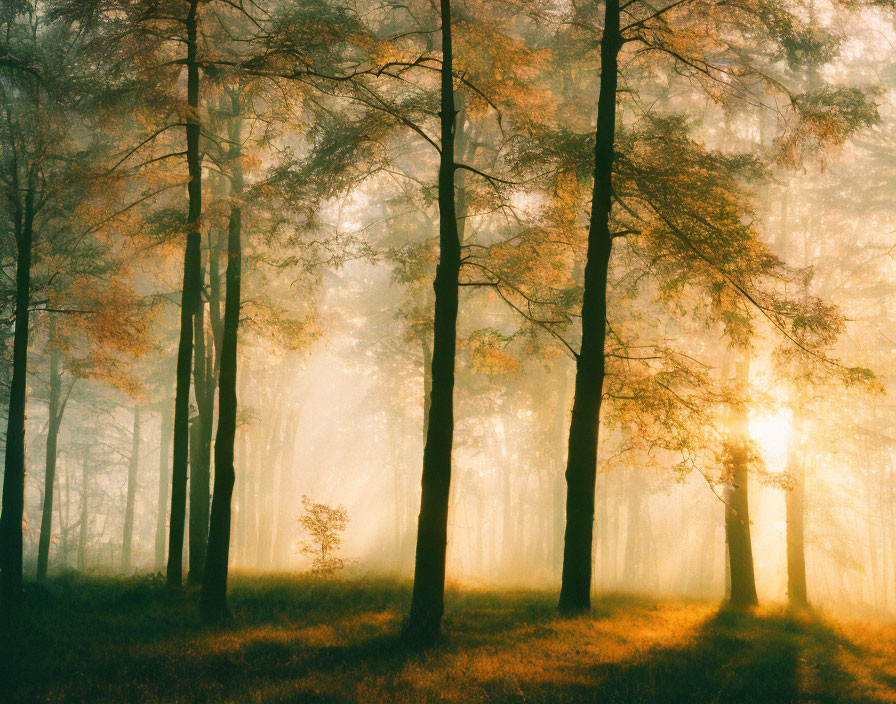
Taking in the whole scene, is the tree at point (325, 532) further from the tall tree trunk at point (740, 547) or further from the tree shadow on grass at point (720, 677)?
the tall tree trunk at point (740, 547)

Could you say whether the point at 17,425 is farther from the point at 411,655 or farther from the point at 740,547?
the point at 740,547

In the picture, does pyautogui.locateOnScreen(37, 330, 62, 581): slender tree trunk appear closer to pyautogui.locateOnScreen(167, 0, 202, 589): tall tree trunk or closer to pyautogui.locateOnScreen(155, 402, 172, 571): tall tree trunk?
pyautogui.locateOnScreen(155, 402, 172, 571): tall tree trunk

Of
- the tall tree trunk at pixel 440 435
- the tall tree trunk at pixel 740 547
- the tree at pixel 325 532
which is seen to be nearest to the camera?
the tall tree trunk at pixel 440 435

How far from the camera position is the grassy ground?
18.6 ft

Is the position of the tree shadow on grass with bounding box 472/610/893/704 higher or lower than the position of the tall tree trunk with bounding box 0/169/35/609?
lower

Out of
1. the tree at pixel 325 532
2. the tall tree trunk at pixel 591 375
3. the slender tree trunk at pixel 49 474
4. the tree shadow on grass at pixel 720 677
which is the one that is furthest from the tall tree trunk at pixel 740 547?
the slender tree trunk at pixel 49 474

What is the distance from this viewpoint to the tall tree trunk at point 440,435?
7.71 m

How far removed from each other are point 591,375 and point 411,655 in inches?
183

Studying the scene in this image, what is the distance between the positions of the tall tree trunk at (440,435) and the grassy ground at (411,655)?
546 millimetres

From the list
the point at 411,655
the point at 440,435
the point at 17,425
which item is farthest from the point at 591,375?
the point at 17,425

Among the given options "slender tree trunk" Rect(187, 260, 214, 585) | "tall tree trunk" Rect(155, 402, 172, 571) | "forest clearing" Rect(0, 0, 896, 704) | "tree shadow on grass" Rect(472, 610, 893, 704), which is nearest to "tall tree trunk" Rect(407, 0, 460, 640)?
"forest clearing" Rect(0, 0, 896, 704)

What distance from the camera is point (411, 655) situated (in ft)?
22.4

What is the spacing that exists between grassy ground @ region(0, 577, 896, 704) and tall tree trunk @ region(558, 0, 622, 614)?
769 mm

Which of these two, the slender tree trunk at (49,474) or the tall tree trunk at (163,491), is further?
the tall tree trunk at (163,491)
